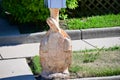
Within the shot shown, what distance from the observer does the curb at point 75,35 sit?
8805mm

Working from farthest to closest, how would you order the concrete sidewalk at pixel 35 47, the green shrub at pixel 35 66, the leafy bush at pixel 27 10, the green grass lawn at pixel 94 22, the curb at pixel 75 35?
the green grass lawn at pixel 94 22 → the leafy bush at pixel 27 10 → the curb at pixel 75 35 → the concrete sidewalk at pixel 35 47 → the green shrub at pixel 35 66

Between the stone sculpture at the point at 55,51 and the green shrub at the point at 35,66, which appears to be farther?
the green shrub at the point at 35,66

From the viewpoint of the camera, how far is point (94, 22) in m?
9.52

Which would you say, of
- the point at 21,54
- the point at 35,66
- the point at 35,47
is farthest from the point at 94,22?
the point at 35,66

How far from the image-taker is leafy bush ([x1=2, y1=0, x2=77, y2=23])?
9.16 metres

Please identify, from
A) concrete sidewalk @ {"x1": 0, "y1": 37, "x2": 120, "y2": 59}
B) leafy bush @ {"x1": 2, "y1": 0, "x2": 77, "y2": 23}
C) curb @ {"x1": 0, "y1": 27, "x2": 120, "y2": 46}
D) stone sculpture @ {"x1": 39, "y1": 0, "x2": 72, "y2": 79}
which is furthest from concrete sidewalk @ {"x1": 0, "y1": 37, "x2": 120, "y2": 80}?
leafy bush @ {"x1": 2, "y1": 0, "x2": 77, "y2": 23}

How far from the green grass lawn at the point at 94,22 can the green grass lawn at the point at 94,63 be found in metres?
1.34

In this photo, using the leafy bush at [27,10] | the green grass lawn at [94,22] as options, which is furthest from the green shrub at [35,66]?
the green grass lawn at [94,22]

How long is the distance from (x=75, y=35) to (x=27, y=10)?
122 cm

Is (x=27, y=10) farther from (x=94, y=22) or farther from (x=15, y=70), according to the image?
(x=15, y=70)

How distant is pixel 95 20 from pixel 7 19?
7.43 feet

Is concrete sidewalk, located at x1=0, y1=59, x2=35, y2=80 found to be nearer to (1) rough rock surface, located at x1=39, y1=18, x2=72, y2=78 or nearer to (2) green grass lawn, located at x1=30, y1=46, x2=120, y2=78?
(2) green grass lawn, located at x1=30, y1=46, x2=120, y2=78

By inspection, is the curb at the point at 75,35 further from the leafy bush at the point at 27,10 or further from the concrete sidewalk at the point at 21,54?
the leafy bush at the point at 27,10

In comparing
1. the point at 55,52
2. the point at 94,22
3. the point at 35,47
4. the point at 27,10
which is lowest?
the point at 35,47
